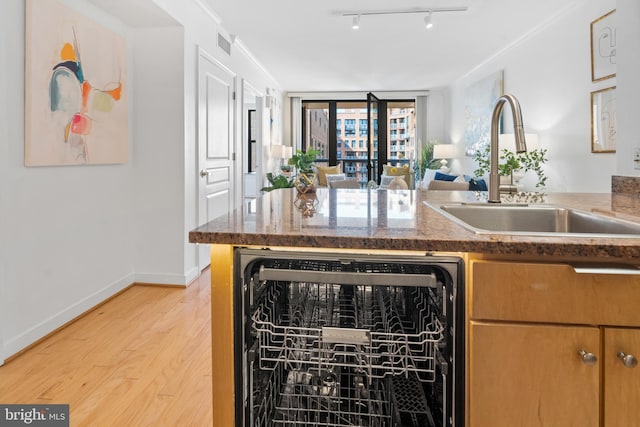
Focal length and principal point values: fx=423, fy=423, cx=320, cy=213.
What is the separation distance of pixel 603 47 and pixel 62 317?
14.5 feet

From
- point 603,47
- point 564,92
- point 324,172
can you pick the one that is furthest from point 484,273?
point 324,172

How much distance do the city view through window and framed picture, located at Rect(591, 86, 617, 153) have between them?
4872 millimetres

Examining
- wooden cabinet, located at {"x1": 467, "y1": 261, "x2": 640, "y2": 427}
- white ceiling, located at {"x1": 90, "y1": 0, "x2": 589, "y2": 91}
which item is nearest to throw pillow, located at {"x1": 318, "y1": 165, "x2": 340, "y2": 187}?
white ceiling, located at {"x1": 90, "y1": 0, "x2": 589, "y2": 91}

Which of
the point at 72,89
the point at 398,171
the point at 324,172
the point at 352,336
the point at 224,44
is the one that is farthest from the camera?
the point at 324,172

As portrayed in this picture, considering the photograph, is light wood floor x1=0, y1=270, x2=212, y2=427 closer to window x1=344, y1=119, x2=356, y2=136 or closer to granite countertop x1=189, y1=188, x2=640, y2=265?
granite countertop x1=189, y1=188, x2=640, y2=265

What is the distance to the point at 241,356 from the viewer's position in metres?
0.97

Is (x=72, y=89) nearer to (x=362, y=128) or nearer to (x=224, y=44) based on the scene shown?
(x=224, y=44)

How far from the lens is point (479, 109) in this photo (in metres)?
6.20

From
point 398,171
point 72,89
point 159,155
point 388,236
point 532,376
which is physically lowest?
point 532,376

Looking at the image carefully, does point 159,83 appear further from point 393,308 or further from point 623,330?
point 623,330

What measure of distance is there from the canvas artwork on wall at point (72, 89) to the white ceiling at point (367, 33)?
339mm

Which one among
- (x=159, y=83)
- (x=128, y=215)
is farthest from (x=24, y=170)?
(x=159, y=83)

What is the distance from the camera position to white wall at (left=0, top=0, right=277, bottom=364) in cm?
221

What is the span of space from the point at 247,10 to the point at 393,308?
139 inches
